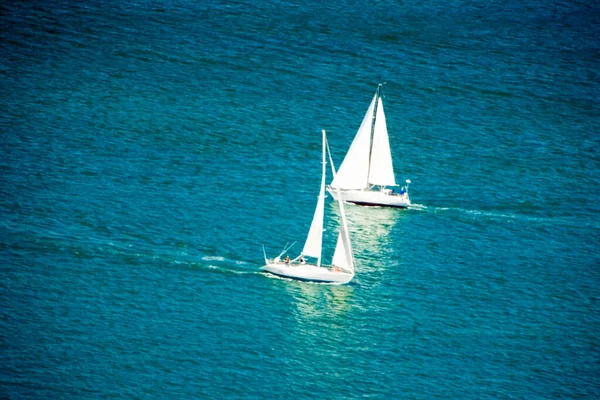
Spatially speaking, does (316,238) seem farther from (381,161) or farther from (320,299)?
(381,161)

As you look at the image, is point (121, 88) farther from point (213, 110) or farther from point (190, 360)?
point (190, 360)

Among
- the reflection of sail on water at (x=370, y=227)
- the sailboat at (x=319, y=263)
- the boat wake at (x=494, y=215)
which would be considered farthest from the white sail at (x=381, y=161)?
the sailboat at (x=319, y=263)

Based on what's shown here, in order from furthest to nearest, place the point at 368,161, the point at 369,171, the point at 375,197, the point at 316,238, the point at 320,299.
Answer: the point at 369,171 < the point at 368,161 < the point at 375,197 < the point at 316,238 < the point at 320,299

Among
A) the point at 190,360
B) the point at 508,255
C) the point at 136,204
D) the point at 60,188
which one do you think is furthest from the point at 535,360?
the point at 60,188

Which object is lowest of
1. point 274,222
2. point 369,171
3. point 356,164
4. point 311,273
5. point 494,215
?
point 311,273

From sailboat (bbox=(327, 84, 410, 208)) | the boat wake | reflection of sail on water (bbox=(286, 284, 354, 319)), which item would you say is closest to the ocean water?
reflection of sail on water (bbox=(286, 284, 354, 319))

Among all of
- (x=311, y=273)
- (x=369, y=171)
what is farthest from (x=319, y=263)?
(x=369, y=171)

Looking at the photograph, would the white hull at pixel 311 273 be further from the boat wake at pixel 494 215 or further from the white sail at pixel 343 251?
the boat wake at pixel 494 215

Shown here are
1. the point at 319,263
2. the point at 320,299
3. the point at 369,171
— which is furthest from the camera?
the point at 369,171
